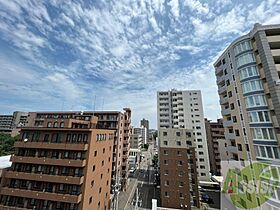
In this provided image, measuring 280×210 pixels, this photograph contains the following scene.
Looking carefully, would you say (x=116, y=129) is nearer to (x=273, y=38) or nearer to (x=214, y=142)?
(x=273, y=38)

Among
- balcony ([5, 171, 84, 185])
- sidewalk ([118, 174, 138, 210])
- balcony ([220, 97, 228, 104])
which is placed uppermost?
balcony ([220, 97, 228, 104])

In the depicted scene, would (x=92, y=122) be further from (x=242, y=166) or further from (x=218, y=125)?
(x=218, y=125)

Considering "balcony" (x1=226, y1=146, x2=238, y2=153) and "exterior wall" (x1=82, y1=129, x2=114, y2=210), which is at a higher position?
"balcony" (x1=226, y1=146, x2=238, y2=153)

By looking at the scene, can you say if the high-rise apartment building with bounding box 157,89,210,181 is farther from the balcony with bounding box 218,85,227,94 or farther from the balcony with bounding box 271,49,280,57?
the balcony with bounding box 271,49,280,57

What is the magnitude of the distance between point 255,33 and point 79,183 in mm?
37885

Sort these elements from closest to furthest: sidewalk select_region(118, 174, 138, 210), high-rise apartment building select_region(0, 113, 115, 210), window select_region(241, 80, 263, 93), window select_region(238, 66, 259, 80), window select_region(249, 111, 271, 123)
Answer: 1. window select_region(249, 111, 271, 123)
2. high-rise apartment building select_region(0, 113, 115, 210)
3. window select_region(241, 80, 263, 93)
4. window select_region(238, 66, 259, 80)
5. sidewalk select_region(118, 174, 138, 210)

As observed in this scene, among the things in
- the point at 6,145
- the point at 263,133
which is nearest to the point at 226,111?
the point at 263,133

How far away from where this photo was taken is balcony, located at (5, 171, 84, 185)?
69.8 feet

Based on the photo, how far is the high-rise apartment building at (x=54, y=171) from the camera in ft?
70.1

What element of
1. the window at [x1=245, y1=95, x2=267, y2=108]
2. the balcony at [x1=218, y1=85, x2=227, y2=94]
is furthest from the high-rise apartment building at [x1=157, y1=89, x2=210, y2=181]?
the window at [x1=245, y1=95, x2=267, y2=108]

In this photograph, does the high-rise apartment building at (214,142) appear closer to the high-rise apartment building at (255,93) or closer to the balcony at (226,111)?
the balcony at (226,111)

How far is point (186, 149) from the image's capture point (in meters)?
33.7

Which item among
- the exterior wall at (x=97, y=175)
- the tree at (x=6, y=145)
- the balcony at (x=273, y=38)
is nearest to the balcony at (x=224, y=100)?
the balcony at (x=273, y=38)

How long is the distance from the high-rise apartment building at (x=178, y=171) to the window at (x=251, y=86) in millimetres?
16760
